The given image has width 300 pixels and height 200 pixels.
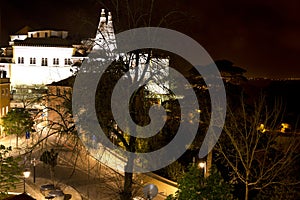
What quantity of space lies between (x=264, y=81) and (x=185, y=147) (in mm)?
6483

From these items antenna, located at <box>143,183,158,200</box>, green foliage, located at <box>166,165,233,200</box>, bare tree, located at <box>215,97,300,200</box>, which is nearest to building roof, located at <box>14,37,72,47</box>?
bare tree, located at <box>215,97,300,200</box>

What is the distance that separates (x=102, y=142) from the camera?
7.18 meters

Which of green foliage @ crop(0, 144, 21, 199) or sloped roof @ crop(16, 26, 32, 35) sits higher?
sloped roof @ crop(16, 26, 32, 35)

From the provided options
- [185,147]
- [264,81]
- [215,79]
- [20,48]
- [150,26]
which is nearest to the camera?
[150,26]

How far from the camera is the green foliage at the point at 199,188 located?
Answer: 23.1 feet

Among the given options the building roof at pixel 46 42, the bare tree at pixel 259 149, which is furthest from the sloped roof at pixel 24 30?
the bare tree at pixel 259 149

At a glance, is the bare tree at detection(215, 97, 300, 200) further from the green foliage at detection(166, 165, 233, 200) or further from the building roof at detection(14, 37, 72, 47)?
the building roof at detection(14, 37, 72, 47)

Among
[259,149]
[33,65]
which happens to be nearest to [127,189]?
[259,149]

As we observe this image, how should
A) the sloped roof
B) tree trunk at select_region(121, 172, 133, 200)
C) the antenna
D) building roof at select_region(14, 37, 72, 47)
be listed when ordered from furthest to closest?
1. the sloped roof
2. building roof at select_region(14, 37, 72, 47)
3. tree trunk at select_region(121, 172, 133, 200)
4. the antenna

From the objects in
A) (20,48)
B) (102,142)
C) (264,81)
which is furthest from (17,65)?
(102,142)

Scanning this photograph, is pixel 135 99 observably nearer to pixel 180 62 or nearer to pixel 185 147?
pixel 180 62

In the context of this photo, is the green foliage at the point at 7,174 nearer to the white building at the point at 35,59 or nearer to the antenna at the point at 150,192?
the antenna at the point at 150,192

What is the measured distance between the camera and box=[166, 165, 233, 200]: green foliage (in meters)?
7.05

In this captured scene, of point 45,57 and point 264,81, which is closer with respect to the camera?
point 264,81
